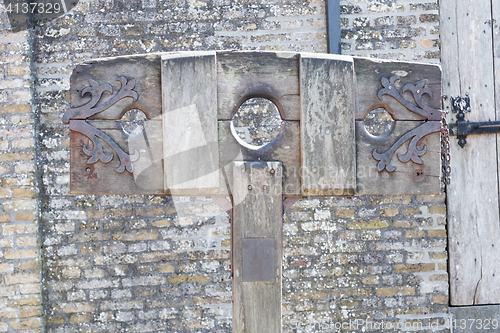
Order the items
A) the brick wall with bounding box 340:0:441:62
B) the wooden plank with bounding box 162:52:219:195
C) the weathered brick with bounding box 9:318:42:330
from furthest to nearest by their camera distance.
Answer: the brick wall with bounding box 340:0:441:62, the weathered brick with bounding box 9:318:42:330, the wooden plank with bounding box 162:52:219:195

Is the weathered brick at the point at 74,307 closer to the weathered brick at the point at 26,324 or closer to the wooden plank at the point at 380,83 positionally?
the weathered brick at the point at 26,324

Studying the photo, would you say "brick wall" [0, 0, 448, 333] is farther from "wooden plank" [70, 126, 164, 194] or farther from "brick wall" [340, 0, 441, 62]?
"wooden plank" [70, 126, 164, 194]

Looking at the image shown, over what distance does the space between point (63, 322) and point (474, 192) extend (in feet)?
9.62

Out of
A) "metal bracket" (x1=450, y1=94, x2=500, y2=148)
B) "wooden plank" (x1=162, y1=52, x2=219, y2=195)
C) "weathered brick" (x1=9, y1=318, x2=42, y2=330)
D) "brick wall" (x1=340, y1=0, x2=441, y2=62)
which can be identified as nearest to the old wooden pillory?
"wooden plank" (x1=162, y1=52, x2=219, y2=195)

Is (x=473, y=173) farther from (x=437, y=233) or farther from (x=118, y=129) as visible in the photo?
(x=118, y=129)

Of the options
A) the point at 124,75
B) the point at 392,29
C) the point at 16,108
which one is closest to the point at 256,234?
the point at 124,75

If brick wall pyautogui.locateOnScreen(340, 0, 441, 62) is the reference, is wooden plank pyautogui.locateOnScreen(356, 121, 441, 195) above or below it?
below

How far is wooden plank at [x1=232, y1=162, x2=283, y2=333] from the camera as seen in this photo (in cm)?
132

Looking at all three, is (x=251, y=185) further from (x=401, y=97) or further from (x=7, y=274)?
(x=7, y=274)

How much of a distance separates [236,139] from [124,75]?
451 mm

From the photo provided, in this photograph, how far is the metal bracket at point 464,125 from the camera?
2615 millimetres

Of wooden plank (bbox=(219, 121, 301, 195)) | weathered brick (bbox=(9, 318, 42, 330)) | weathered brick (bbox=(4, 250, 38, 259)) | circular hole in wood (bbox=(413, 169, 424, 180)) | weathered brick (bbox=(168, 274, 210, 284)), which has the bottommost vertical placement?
weathered brick (bbox=(9, 318, 42, 330))

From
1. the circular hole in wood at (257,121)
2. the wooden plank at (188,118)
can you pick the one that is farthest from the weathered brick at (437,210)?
the wooden plank at (188,118)

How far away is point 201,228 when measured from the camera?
100 inches
